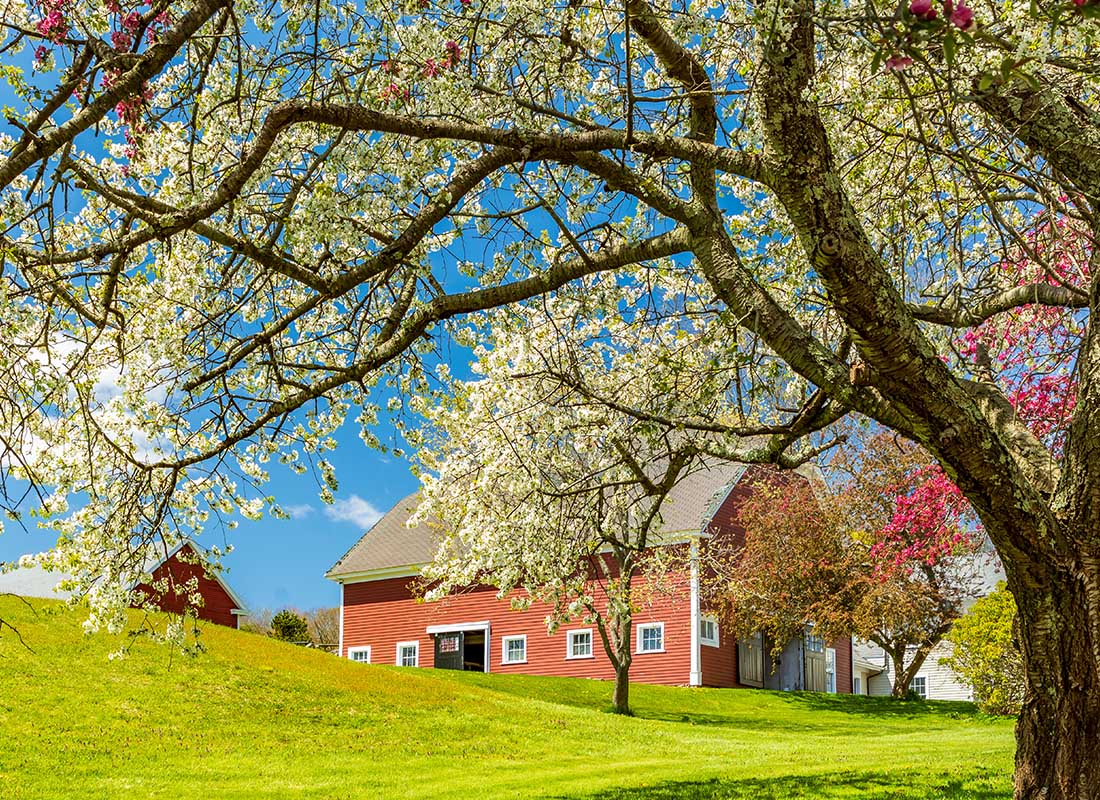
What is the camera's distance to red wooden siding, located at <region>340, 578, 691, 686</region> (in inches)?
1218

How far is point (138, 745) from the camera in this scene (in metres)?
15.5

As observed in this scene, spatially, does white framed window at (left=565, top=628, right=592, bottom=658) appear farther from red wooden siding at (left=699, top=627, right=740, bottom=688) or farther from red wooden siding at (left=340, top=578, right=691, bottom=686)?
red wooden siding at (left=699, top=627, right=740, bottom=688)

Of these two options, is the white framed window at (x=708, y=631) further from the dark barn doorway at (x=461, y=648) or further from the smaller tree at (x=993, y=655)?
the smaller tree at (x=993, y=655)

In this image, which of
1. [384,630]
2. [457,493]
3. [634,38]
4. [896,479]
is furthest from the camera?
[384,630]

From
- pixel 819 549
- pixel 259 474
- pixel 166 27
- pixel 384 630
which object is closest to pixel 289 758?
pixel 259 474

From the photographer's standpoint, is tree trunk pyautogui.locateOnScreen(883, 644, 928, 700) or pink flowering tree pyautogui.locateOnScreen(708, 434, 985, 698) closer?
pink flowering tree pyautogui.locateOnScreen(708, 434, 985, 698)

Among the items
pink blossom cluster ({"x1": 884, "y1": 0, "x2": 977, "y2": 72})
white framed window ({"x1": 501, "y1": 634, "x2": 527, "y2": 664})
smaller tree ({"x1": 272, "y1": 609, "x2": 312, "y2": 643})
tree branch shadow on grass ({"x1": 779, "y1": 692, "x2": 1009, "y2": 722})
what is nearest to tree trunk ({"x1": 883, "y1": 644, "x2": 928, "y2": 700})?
tree branch shadow on grass ({"x1": 779, "y1": 692, "x2": 1009, "y2": 722})

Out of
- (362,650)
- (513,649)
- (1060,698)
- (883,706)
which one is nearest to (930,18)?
(1060,698)

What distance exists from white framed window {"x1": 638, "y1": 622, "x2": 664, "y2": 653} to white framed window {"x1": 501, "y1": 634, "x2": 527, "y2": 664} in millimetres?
4493

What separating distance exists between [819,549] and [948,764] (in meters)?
17.3

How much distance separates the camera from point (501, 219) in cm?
870

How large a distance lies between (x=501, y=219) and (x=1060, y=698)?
18.3ft

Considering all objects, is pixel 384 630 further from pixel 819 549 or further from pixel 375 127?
pixel 375 127

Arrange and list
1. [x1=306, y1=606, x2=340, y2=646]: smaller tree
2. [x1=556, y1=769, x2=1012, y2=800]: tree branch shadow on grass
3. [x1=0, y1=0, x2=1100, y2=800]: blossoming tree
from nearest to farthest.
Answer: [x1=0, y1=0, x2=1100, y2=800]: blossoming tree
[x1=556, y1=769, x2=1012, y2=800]: tree branch shadow on grass
[x1=306, y1=606, x2=340, y2=646]: smaller tree
